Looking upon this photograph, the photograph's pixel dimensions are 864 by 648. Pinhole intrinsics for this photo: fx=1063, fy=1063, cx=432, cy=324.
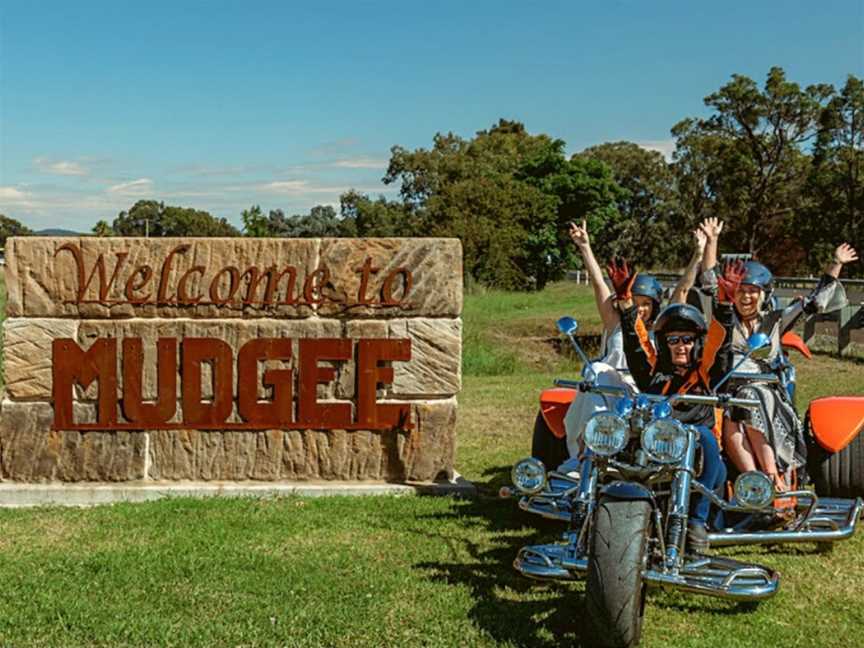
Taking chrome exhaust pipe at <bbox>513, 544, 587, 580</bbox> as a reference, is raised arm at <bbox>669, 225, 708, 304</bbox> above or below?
above

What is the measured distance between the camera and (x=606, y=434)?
4.39 meters

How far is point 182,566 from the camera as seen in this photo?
5398mm

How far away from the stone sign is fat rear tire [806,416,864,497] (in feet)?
7.79

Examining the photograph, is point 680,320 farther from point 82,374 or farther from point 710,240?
point 82,374

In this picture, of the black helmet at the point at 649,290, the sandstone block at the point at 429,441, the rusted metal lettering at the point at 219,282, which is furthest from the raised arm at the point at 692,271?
the rusted metal lettering at the point at 219,282

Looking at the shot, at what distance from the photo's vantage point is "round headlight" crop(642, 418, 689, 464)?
4.33m

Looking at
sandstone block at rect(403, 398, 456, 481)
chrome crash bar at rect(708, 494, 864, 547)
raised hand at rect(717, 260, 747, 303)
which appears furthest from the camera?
sandstone block at rect(403, 398, 456, 481)

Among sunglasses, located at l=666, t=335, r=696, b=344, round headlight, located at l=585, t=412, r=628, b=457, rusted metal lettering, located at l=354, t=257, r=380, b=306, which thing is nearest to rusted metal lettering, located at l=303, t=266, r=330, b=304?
rusted metal lettering, located at l=354, t=257, r=380, b=306

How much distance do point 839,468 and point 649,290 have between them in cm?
175

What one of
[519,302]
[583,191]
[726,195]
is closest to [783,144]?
[726,195]

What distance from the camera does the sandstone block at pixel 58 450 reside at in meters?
7.13

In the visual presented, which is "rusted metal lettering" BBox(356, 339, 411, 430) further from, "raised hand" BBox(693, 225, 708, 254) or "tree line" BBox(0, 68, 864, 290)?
"tree line" BBox(0, 68, 864, 290)

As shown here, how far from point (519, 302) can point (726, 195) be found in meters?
25.2

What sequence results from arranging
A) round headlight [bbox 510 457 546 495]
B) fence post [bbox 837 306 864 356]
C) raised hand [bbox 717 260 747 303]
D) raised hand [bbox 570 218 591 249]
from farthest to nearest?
fence post [bbox 837 306 864 356] → raised hand [bbox 570 218 591 249] → raised hand [bbox 717 260 747 303] → round headlight [bbox 510 457 546 495]
